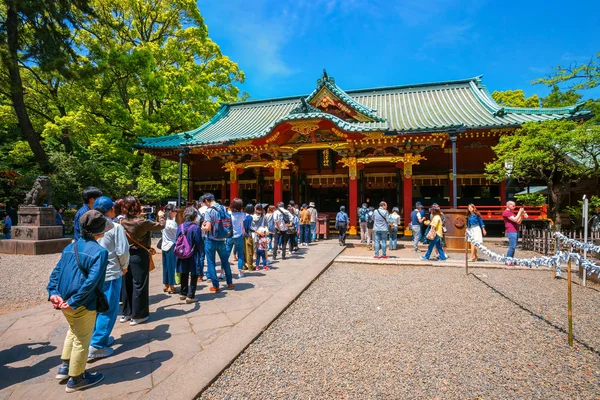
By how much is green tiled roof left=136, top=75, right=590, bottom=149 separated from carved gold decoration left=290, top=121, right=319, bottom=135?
1.29ft

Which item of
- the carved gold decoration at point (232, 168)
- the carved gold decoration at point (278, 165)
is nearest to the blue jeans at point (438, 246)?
the carved gold decoration at point (278, 165)

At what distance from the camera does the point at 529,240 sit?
31.6ft

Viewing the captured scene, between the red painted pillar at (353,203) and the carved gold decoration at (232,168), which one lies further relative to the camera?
the carved gold decoration at (232,168)

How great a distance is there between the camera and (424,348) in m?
3.29

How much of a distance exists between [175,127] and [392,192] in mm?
13829

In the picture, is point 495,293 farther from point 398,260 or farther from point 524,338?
point 398,260

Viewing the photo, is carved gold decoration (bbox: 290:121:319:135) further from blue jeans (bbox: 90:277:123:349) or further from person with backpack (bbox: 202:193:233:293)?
blue jeans (bbox: 90:277:123:349)

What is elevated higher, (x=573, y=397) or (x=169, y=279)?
(x=169, y=279)

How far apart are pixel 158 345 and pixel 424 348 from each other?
119 inches

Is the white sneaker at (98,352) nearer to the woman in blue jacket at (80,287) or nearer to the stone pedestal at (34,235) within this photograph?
the woman in blue jacket at (80,287)

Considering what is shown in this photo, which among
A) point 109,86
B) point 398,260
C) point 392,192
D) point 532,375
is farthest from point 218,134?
point 532,375

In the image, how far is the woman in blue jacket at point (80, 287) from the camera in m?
2.28

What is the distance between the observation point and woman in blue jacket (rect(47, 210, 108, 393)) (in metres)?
2.28

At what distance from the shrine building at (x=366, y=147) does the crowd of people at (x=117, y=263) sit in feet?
22.4
